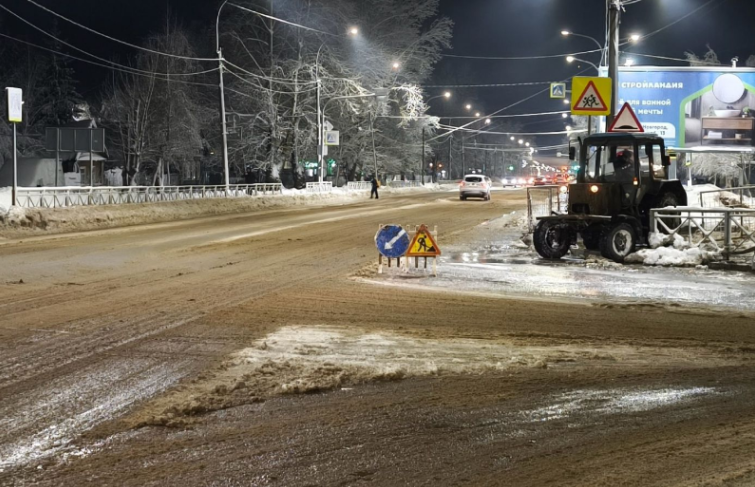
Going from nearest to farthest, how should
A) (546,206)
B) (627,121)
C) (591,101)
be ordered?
(627,121), (591,101), (546,206)

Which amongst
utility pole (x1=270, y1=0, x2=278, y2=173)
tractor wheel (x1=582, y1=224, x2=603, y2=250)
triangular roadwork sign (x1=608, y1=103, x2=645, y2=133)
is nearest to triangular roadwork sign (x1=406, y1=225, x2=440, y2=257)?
tractor wheel (x1=582, y1=224, x2=603, y2=250)

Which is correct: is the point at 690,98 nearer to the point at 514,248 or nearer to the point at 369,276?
the point at 514,248

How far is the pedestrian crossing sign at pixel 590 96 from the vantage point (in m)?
16.9

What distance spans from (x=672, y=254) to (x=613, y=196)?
1900 mm

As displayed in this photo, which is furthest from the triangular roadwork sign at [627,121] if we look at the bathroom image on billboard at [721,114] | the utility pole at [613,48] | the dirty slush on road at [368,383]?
the bathroom image on billboard at [721,114]

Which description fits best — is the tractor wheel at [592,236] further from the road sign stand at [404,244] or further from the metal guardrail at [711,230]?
the road sign stand at [404,244]

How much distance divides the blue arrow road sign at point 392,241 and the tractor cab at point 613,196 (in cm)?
363

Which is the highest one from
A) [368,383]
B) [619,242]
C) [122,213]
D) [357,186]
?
[357,186]

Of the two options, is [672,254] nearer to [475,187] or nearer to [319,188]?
[475,187]

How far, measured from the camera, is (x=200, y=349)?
7.48 meters

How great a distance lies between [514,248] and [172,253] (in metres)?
7.99

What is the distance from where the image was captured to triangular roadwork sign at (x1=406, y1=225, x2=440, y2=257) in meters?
13.3

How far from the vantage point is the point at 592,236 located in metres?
16.6

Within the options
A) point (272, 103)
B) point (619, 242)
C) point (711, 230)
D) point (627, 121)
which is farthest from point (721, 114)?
point (272, 103)
